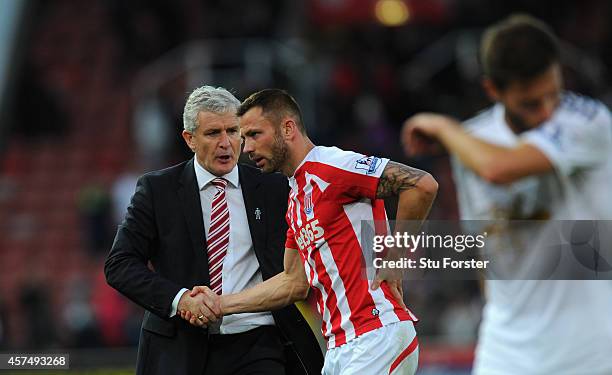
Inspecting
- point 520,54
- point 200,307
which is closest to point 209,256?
point 200,307

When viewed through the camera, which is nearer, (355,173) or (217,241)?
(355,173)

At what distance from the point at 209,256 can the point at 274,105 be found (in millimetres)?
856

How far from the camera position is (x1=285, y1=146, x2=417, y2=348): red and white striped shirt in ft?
17.6

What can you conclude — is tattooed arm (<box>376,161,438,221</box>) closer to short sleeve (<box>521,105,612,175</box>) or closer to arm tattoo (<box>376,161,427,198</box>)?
arm tattoo (<box>376,161,427,198</box>)

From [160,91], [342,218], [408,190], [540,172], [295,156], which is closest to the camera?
[540,172]

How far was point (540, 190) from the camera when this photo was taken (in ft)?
15.0

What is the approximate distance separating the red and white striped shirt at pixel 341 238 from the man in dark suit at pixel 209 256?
0.46m

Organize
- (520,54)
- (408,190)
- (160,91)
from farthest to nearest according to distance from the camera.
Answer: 1. (160,91)
2. (408,190)
3. (520,54)

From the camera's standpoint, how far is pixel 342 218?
545 cm

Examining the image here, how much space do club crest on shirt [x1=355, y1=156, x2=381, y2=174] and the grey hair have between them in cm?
79

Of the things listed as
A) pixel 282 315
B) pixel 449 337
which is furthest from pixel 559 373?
pixel 449 337

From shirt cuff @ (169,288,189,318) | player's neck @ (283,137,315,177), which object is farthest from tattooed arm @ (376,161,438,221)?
shirt cuff @ (169,288,189,318)

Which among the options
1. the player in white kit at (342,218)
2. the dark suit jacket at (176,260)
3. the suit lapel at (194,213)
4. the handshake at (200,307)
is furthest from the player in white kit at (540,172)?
the suit lapel at (194,213)

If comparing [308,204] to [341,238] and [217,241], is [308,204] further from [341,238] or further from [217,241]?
[217,241]
